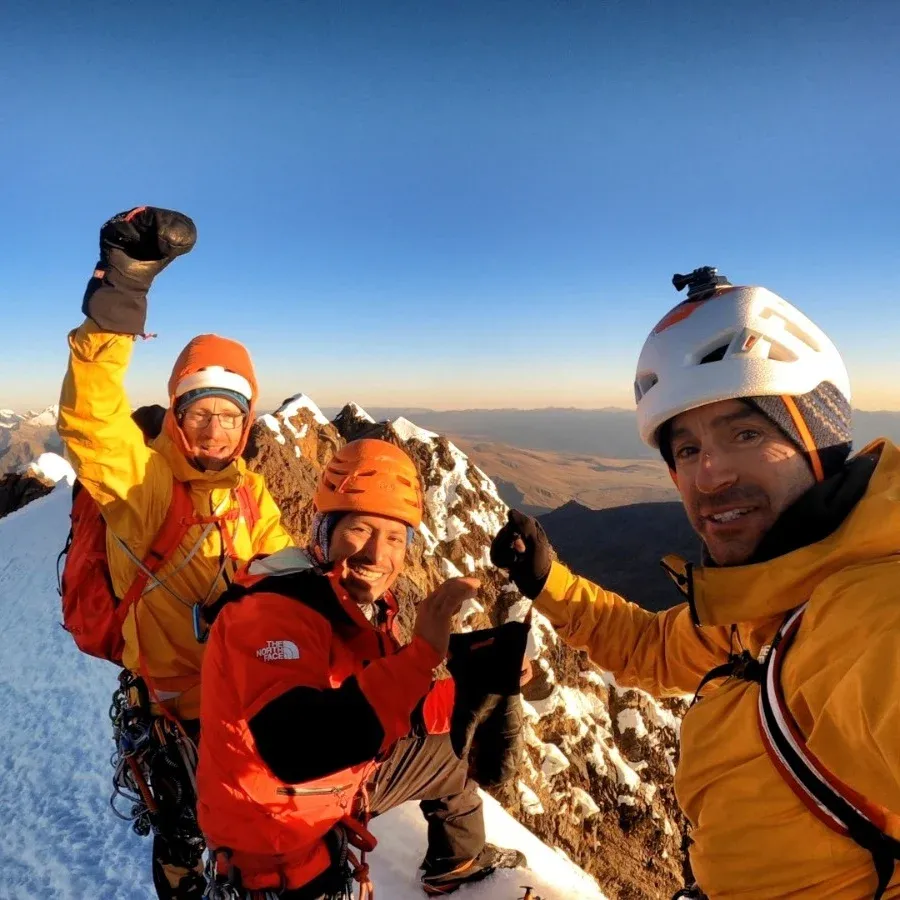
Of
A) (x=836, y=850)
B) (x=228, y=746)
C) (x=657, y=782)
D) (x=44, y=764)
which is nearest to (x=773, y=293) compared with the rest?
(x=836, y=850)

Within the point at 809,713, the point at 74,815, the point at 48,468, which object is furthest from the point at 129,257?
the point at 48,468

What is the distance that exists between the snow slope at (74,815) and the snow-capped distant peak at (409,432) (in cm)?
1391

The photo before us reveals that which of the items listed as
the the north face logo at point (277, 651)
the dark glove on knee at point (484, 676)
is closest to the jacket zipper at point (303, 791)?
the dark glove on knee at point (484, 676)

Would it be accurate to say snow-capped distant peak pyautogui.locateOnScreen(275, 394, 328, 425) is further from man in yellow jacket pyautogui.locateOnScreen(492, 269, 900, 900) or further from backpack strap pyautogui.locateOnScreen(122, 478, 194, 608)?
man in yellow jacket pyautogui.locateOnScreen(492, 269, 900, 900)

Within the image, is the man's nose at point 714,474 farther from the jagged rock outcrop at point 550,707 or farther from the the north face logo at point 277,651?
the jagged rock outcrop at point 550,707

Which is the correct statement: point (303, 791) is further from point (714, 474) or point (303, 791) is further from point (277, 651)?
point (714, 474)

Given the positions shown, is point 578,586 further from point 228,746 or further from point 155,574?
point 155,574

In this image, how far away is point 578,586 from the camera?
14.1 ft

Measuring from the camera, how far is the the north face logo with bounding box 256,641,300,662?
111 inches

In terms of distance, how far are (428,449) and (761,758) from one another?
70.8 feet

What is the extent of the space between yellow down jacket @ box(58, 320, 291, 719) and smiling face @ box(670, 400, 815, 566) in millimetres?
3672

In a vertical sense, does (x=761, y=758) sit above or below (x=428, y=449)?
above

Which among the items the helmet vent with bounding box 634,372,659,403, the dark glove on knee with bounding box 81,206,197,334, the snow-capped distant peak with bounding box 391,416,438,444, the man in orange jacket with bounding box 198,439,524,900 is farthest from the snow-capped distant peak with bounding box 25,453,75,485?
the helmet vent with bounding box 634,372,659,403

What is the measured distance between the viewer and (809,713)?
7.12 feet
